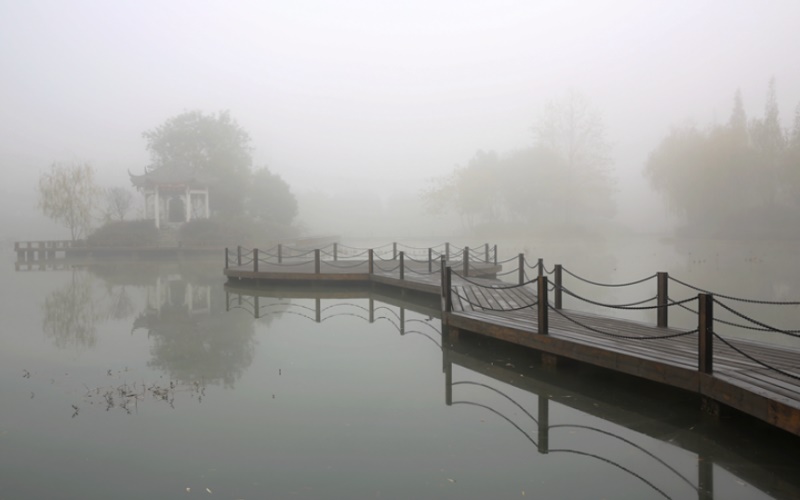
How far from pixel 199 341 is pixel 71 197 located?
3576cm

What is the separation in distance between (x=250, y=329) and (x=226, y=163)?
39.1 meters

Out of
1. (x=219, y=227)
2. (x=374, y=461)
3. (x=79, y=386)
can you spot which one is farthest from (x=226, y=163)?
(x=374, y=461)

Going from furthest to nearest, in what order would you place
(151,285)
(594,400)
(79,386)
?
(151,285) < (79,386) < (594,400)

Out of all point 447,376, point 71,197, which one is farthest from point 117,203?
point 447,376

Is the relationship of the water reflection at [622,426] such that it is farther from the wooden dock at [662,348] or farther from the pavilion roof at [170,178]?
the pavilion roof at [170,178]

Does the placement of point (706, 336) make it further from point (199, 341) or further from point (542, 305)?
point (199, 341)

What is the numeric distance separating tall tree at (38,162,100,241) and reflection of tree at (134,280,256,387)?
30.9 m

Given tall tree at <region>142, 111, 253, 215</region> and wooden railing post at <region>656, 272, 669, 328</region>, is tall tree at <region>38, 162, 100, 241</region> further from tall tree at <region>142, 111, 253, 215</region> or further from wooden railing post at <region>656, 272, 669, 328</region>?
wooden railing post at <region>656, 272, 669, 328</region>

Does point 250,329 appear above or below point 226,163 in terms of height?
below

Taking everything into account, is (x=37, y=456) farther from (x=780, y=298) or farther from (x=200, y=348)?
(x=780, y=298)

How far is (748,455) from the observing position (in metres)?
4.17

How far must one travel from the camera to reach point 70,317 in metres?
11.0

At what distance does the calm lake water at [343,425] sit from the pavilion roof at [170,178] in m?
28.9

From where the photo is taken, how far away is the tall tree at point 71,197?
124 feet
